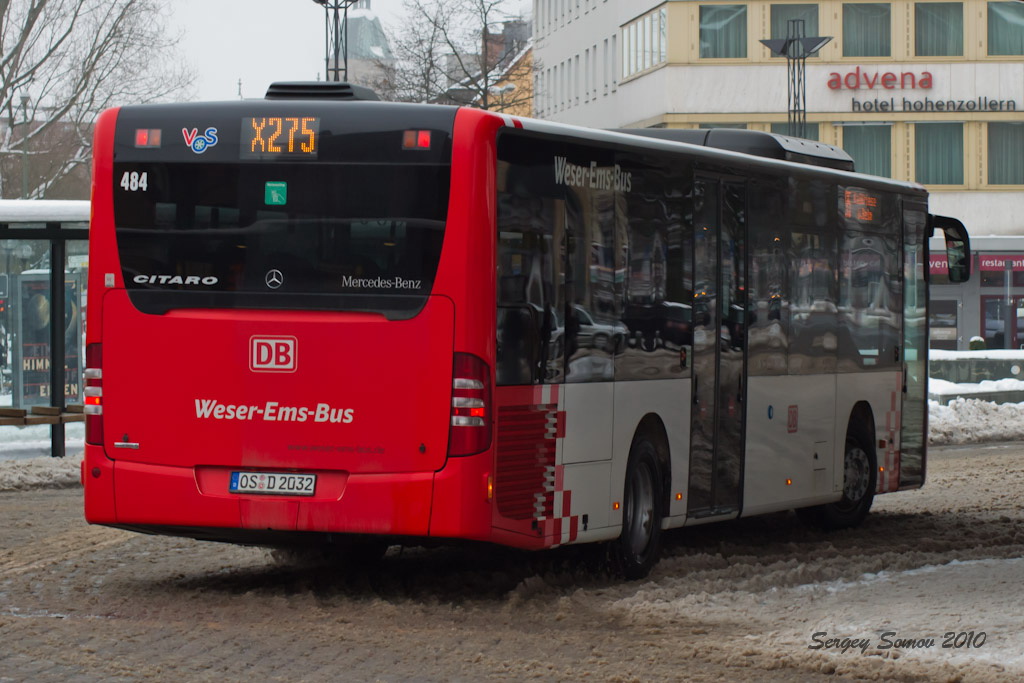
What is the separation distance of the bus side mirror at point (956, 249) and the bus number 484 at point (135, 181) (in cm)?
850

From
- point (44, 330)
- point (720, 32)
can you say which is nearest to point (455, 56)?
point (720, 32)

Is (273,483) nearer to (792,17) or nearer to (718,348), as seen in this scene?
(718,348)

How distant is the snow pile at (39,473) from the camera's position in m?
18.8

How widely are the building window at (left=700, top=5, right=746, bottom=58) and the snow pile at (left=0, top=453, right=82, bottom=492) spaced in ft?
147

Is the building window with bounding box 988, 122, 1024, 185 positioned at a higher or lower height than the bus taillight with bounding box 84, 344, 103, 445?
higher

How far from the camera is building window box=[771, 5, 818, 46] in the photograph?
202ft

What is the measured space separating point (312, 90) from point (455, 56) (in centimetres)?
4210

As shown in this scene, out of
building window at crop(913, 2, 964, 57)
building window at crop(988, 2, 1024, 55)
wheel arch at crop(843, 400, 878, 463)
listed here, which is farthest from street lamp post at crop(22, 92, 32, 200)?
wheel arch at crop(843, 400, 878, 463)

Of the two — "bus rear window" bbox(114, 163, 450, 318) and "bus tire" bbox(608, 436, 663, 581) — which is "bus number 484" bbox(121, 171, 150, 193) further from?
"bus tire" bbox(608, 436, 663, 581)

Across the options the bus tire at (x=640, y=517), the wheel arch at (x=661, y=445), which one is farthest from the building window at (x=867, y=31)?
the bus tire at (x=640, y=517)

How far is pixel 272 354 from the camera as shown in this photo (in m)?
10.2

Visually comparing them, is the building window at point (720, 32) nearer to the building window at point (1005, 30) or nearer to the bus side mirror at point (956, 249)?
the building window at point (1005, 30)

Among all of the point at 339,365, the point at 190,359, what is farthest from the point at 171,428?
the point at 339,365

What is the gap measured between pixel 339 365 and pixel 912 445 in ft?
25.7
